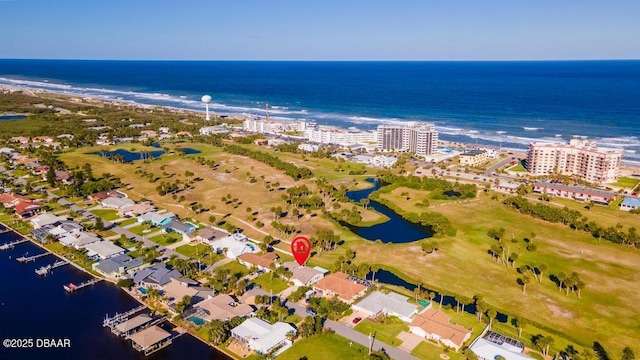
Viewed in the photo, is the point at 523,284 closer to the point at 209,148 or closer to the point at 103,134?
the point at 209,148

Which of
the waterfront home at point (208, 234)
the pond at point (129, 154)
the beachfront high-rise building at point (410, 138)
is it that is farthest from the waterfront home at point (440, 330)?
the pond at point (129, 154)

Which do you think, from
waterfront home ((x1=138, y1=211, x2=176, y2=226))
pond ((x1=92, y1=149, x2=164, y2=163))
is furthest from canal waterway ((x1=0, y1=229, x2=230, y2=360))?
pond ((x1=92, y1=149, x2=164, y2=163))

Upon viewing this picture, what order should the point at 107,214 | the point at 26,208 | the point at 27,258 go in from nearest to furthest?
the point at 27,258 < the point at 26,208 < the point at 107,214

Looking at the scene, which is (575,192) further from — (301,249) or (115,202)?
(115,202)

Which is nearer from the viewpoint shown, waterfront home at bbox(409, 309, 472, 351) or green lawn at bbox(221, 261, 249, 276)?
waterfront home at bbox(409, 309, 472, 351)

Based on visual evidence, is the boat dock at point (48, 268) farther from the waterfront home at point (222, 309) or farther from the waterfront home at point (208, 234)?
the waterfront home at point (222, 309)

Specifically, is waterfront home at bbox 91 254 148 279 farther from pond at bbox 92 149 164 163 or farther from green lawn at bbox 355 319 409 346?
pond at bbox 92 149 164 163

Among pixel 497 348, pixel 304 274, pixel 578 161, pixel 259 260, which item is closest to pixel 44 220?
pixel 259 260
